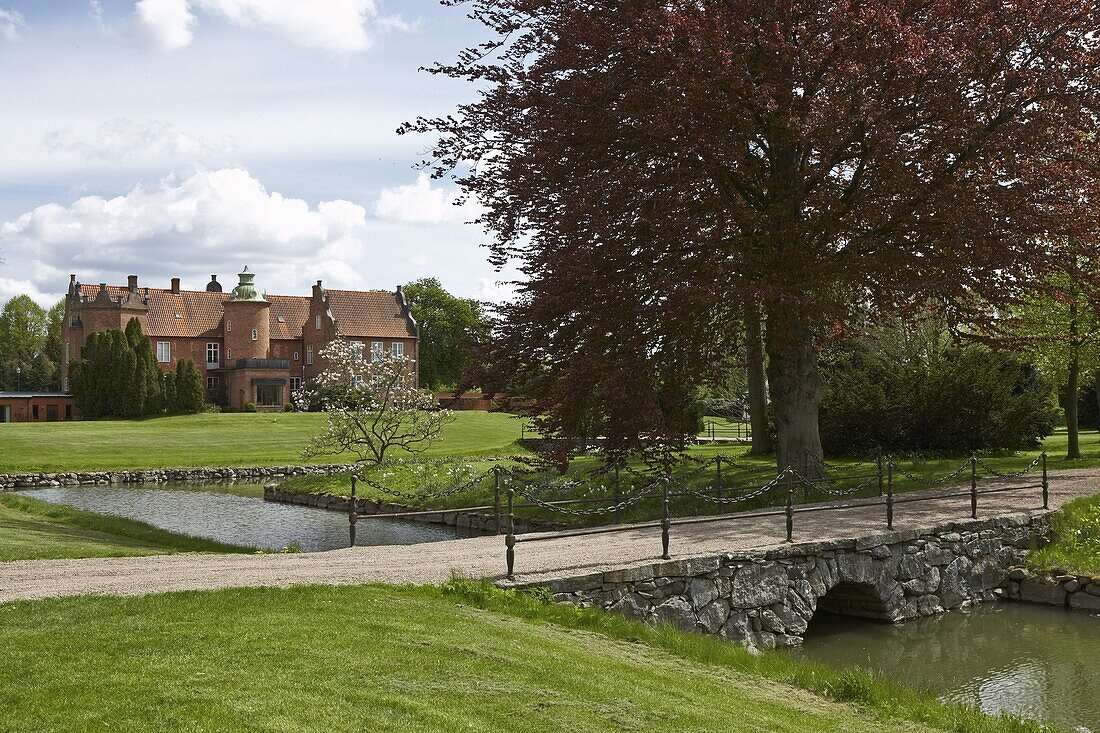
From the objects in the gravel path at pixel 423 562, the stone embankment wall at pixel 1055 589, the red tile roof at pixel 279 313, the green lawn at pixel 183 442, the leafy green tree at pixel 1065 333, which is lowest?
the stone embankment wall at pixel 1055 589

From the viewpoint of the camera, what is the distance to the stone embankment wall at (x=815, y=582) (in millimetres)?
11539

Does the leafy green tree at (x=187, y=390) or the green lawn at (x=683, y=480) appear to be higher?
the leafy green tree at (x=187, y=390)

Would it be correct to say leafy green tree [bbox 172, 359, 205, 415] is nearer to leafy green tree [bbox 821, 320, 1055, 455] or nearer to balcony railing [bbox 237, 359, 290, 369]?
balcony railing [bbox 237, 359, 290, 369]

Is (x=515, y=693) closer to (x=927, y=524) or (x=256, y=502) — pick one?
(x=927, y=524)

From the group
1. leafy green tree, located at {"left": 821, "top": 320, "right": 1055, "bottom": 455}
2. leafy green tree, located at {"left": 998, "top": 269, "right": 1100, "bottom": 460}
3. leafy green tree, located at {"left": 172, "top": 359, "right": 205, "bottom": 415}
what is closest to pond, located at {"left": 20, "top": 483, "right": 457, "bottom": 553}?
leafy green tree, located at {"left": 821, "top": 320, "right": 1055, "bottom": 455}

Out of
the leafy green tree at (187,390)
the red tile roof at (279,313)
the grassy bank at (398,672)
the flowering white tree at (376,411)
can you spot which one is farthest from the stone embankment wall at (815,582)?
the red tile roof at (279,313)

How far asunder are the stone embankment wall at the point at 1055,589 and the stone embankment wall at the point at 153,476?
24584 mm

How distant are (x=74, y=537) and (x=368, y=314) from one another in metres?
62.8

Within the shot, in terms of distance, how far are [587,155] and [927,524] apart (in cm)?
835

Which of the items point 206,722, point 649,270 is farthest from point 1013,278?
point 206,722

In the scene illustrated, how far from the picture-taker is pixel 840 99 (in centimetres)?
1630

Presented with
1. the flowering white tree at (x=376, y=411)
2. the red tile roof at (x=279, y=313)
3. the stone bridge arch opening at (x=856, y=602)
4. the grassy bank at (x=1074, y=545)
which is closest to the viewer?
the stone bridge arch opening at (x=856, y=602)

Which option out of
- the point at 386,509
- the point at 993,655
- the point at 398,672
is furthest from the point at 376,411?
the point at 398,672

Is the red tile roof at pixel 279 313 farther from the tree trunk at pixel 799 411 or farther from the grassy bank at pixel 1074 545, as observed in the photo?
the grassy bank at pixel 1074 545
